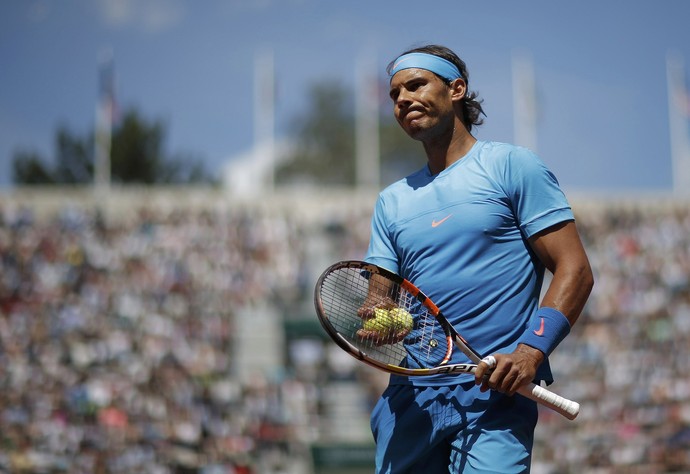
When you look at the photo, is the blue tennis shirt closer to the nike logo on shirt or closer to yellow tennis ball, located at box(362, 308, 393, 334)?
the nike logo on shirt

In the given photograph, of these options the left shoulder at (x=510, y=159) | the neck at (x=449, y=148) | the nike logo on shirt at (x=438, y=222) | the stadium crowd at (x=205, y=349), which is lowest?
the stadium crowd at (x=205, y=349)

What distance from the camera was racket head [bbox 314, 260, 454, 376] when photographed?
3.05m

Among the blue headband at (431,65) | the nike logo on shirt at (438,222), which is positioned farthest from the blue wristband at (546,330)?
the blue headband at (431,65)

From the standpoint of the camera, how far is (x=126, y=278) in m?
18.1

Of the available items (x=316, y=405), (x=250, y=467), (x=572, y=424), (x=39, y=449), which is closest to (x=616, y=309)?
(x=572, y=424)

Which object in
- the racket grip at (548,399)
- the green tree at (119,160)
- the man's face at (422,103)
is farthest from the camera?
the green tree at (119,160)

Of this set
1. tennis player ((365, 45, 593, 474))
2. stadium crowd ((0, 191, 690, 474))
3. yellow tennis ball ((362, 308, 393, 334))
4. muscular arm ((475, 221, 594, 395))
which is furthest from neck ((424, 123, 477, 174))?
stadium crowd ((0, 191, 690, 474))

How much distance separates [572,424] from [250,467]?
5672 millimetres

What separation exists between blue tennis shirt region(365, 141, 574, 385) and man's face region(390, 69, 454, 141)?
0.20 m

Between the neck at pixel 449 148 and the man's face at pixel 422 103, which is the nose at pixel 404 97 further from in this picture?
the neck at pixel 449 148

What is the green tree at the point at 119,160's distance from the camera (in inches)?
1649

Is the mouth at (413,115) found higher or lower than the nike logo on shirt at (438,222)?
higher

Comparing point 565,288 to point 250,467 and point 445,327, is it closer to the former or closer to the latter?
point 445,327

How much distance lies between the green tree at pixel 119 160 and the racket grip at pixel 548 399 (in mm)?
40655
